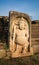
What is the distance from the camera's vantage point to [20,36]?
28.6ft

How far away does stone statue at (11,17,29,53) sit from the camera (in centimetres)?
866

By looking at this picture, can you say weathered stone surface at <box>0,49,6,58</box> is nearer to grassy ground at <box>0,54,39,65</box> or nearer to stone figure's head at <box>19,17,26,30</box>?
grassy ground at <box>0,54,39,65</box>

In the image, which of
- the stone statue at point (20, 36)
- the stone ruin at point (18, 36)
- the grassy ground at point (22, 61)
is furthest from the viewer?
the stone statue at point (20, 36)

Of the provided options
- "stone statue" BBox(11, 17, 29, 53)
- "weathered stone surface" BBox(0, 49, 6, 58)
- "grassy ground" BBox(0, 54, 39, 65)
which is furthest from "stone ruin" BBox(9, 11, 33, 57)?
"grassy ground" BBox(0, 54, 39, 65)

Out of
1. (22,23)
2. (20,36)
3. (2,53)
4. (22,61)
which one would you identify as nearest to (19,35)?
(20,36)

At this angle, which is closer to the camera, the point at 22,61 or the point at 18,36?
the point at 22,61

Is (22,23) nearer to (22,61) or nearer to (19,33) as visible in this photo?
(19,33)

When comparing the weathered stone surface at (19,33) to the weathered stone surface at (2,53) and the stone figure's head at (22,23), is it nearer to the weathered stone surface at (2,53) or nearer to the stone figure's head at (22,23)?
the stone figure's head at (22,23)

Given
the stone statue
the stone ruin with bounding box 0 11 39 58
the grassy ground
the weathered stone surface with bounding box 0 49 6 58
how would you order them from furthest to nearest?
the stone statue < the stone ruin with bounding box 0 11 39 58 < the weathered stone surface with bounding box 0 49 6 58 < the grassy ground

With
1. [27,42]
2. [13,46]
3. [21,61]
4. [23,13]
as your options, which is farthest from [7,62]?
[23,13]

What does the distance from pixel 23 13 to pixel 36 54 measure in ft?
6.36

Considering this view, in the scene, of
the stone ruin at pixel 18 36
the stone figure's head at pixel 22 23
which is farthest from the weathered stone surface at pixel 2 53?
the stone figure's head at pixel 22 23

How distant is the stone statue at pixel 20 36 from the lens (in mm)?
8656

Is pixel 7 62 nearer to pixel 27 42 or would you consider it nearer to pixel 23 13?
pixel 27 42
